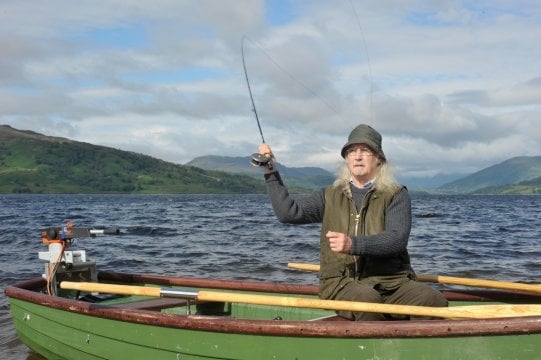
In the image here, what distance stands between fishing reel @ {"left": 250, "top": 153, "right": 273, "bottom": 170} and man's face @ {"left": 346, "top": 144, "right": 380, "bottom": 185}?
0.82 metres

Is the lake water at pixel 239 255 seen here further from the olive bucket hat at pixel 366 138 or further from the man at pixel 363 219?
the olive bucket hat at pixel 366 138

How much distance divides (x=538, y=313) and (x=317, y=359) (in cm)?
215

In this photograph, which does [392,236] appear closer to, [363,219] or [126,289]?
[363,219]

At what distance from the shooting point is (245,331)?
6.07 metres

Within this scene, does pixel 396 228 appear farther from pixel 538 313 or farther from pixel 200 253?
pixel 200 253

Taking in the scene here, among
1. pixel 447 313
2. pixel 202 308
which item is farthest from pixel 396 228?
pixel 202 308

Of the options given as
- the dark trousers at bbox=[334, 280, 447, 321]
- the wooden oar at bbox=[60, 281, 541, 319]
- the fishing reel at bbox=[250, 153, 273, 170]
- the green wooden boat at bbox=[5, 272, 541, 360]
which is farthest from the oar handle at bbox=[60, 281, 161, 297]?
the dark trousers at bbox=[334, 280, 447, 321]

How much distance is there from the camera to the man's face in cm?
620

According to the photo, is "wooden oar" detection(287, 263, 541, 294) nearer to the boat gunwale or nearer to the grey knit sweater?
the boat gunwale

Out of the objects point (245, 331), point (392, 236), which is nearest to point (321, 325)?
point (245, 331)

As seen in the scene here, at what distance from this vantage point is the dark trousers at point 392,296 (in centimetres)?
602

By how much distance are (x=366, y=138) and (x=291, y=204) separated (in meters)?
1.03

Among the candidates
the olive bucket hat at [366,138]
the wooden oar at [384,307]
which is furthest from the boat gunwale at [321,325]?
the olive bucket hat at [366,138]

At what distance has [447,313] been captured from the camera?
5.76 m
